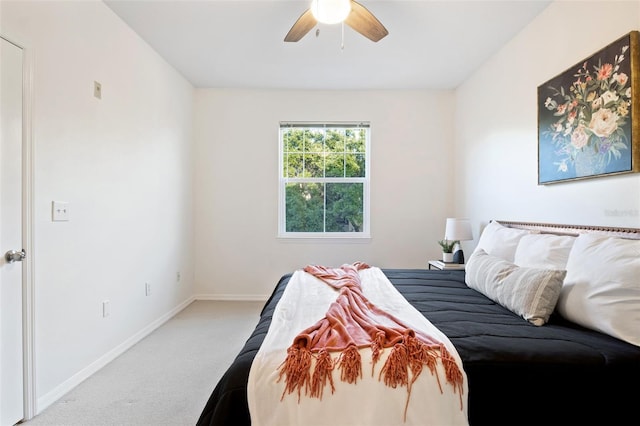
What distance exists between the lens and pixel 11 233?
1.81 m

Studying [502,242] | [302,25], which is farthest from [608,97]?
[302,25]

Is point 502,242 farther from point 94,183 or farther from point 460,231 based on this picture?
point 94,183

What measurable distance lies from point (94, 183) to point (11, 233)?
2.29ft

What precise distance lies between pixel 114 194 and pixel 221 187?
64.6 inches

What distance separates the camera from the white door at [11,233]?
1.75 meters

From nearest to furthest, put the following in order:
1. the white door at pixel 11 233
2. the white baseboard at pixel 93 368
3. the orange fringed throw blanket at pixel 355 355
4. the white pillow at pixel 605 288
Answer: the orange fringed throw blanket at pixel 355 355
the white pillow at pixel 605 288
the white door at pixel 11 233
the white baseboard at pixel 93 368

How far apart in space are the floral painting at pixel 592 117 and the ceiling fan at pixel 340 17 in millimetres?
1282

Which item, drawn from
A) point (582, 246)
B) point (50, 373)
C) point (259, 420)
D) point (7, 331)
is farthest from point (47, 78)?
point (582, 246)

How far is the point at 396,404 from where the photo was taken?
3.82ft

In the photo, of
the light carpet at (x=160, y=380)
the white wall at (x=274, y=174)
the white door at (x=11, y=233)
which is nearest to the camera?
the white door at (x=11, y=233)

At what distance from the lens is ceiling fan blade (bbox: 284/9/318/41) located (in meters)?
2.21

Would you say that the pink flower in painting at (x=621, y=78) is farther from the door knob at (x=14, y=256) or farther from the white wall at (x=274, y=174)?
the door knob at (x=14, y=256)

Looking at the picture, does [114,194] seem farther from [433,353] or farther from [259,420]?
[433,353]

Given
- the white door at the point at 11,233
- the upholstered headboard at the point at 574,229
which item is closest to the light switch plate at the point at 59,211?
the white door at the point at 11,233
